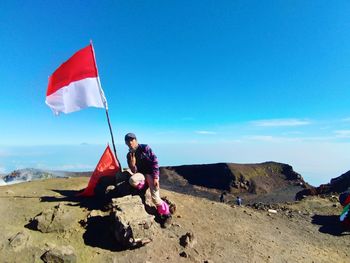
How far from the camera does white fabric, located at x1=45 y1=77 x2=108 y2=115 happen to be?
12.8 m

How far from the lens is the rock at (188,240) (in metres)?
10.7

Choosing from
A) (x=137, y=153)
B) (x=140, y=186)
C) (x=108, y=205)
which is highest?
(x=137, y=153)

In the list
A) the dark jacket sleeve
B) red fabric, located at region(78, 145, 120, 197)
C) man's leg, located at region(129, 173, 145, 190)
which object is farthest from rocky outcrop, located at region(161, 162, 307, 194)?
the dark jacket sleeve

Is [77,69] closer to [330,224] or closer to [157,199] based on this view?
[157,199]

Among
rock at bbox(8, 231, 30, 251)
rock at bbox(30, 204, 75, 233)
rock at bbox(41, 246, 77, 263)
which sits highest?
rock at bbox(30, 204, 75, 233)

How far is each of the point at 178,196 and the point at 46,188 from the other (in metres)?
6.10

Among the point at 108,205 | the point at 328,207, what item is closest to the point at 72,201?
the point at 108,205

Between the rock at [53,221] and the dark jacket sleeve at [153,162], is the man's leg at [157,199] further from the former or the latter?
the rock at [53,221]

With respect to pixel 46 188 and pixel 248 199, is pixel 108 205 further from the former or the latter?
pixel 248 199

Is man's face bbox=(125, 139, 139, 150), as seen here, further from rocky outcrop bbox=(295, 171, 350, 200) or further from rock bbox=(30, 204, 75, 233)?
rocky outcrop bbox=(295, 171, 350, 200)

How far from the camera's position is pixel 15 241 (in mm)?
9586

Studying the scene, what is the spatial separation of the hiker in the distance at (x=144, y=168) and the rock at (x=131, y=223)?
2.55 feet

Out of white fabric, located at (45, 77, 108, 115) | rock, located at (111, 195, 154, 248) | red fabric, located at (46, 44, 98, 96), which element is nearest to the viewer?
rock, located at (111, 195, 154, 248)

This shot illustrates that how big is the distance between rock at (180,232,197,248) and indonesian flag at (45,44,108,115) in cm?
572
